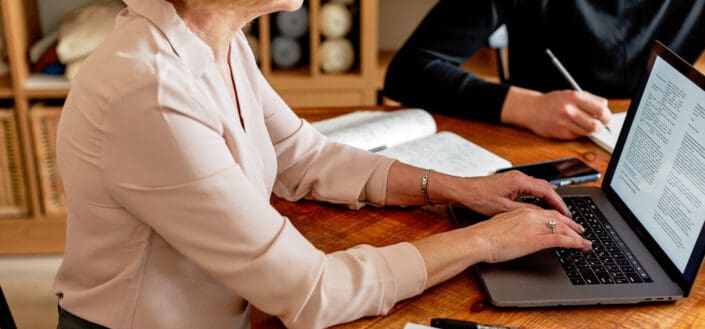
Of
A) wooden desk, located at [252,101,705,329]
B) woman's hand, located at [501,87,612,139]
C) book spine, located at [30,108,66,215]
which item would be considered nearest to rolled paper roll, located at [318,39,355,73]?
book spine, located at [30,108,66,215]

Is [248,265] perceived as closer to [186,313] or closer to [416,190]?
[186,313]

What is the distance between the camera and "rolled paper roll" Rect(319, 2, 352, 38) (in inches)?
104

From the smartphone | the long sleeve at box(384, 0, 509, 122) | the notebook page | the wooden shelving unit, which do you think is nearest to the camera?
the smartphone

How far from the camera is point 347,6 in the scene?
106 inches

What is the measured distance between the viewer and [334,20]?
265 cm

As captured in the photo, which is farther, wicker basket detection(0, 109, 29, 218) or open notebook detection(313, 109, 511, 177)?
wicker basket detection(0, 109, 29, 218)

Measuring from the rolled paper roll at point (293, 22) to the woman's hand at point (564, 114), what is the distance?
124 cm

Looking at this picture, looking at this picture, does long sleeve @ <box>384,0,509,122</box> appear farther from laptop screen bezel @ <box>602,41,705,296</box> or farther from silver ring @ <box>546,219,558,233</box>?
silver ring @ <box>546,219,558,233</box>

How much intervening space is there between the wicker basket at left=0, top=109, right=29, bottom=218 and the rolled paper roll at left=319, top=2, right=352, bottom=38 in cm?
109

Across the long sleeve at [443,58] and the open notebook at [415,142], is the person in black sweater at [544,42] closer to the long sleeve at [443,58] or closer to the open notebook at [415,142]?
the long sleeve at [443,58]

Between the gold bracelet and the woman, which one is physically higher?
the woman

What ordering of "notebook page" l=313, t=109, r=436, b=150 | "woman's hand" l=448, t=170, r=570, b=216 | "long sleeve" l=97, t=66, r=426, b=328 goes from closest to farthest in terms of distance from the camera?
1. "long sleeve" l=97, t=66, r=426, b=328
2. "woman's hand" l=448, t=170, r=570, b=216
3. "notebook page" l=313, t=109, r=436, b=150

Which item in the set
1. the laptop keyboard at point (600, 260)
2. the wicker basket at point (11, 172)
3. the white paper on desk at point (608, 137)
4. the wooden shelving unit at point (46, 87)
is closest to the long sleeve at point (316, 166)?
the laptop keyboard at point (600, 260)

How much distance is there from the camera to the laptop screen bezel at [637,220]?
0.98 metres
